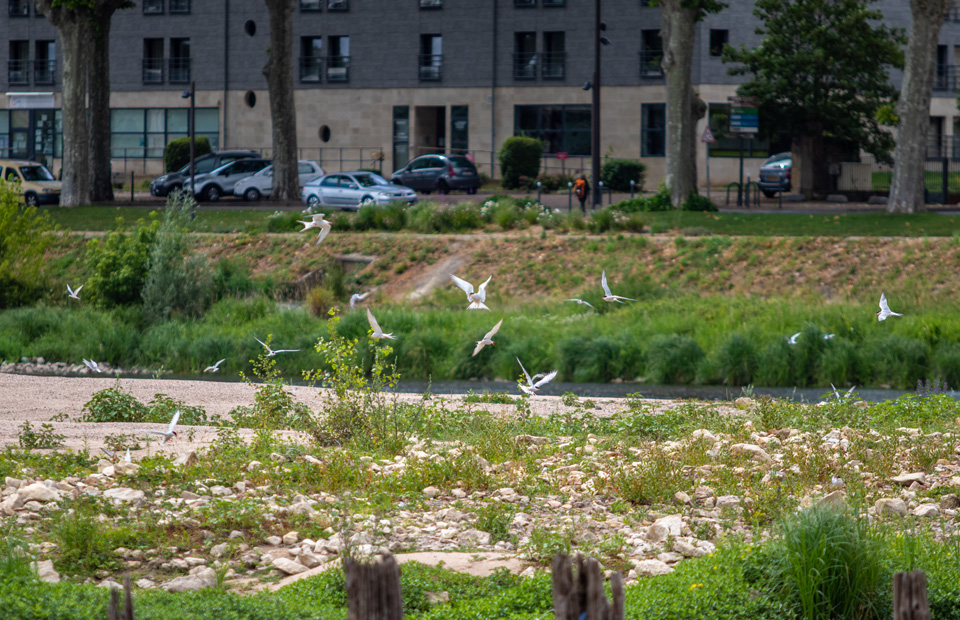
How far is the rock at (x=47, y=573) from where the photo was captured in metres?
6.66

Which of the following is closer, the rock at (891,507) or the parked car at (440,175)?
the rock at (891,507)

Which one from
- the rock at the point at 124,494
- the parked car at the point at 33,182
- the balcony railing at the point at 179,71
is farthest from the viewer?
the balcony railing at the point at 179,71

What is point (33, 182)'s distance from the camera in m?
42.2

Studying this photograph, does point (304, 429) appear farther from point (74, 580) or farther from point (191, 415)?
point (74, 580)

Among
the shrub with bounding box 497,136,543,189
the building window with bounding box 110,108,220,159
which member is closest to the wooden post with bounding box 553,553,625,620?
the shrub with bounding box 497,136,543,189

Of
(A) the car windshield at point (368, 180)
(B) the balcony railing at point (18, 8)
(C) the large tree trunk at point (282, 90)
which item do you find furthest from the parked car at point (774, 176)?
(B) the balcony railing at point (18, 8)

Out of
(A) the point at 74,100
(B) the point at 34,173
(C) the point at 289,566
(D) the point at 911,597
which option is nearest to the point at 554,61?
(B) the point at 34,173

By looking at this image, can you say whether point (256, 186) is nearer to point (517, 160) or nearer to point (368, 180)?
point (368, 180)

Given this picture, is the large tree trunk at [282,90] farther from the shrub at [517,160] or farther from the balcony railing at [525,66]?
the balcony railing at [525,66]

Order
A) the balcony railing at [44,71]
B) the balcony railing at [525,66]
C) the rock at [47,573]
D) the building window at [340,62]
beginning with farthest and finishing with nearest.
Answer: the balcony railing at [44,71], the building window at [340,62], the balcony railing at [525,66], the rock at [47,573]

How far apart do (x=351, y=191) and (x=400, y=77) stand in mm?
21471

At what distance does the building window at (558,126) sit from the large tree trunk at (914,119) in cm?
2575

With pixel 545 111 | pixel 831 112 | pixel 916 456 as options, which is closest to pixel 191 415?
pixel 916 456

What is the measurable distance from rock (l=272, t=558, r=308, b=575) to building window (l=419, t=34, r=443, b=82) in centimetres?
5143
